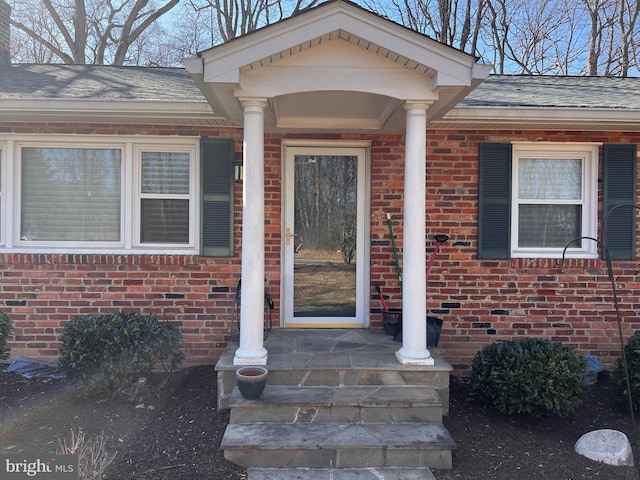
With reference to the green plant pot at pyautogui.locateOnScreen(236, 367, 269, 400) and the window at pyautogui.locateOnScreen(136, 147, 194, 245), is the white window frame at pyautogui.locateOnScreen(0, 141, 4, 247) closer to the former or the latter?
the window at pyautogui.locateOnScreen(136, 147, 194, 245)

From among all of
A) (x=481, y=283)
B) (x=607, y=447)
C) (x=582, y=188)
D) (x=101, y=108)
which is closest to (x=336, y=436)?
(x=607, y=447)

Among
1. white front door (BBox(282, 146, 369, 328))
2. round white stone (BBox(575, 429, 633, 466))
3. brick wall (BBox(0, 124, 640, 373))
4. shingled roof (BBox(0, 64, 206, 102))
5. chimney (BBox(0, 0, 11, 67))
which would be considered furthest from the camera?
chimney (BBox(0, 0, 11, 67))

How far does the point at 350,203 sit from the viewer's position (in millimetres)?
5160

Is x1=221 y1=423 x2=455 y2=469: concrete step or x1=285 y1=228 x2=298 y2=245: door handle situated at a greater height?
x1=285 y1=228 x2=298 y2=245: door handle

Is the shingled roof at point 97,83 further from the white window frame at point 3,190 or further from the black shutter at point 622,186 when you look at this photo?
the black shutter at point 622,186

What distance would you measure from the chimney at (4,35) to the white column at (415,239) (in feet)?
18.6

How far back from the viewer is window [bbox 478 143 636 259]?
493 centimetres

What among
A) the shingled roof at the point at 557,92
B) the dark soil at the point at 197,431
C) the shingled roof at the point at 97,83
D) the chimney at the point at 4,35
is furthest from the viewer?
the chimney at the point at 4,35

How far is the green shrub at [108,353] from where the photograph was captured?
155 inches

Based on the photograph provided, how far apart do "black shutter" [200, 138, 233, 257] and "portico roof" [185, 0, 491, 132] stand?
0.79 meters

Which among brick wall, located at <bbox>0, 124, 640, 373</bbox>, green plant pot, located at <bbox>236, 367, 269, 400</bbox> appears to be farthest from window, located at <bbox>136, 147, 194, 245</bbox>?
green plant pot, located at <bbox>236, 367, 269, 400</bbox>

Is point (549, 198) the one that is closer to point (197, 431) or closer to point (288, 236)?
point (288, 236)

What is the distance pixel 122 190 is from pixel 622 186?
5.25 metres

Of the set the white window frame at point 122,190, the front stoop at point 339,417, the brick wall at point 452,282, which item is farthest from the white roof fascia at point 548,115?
the white window frame at point 122,190
